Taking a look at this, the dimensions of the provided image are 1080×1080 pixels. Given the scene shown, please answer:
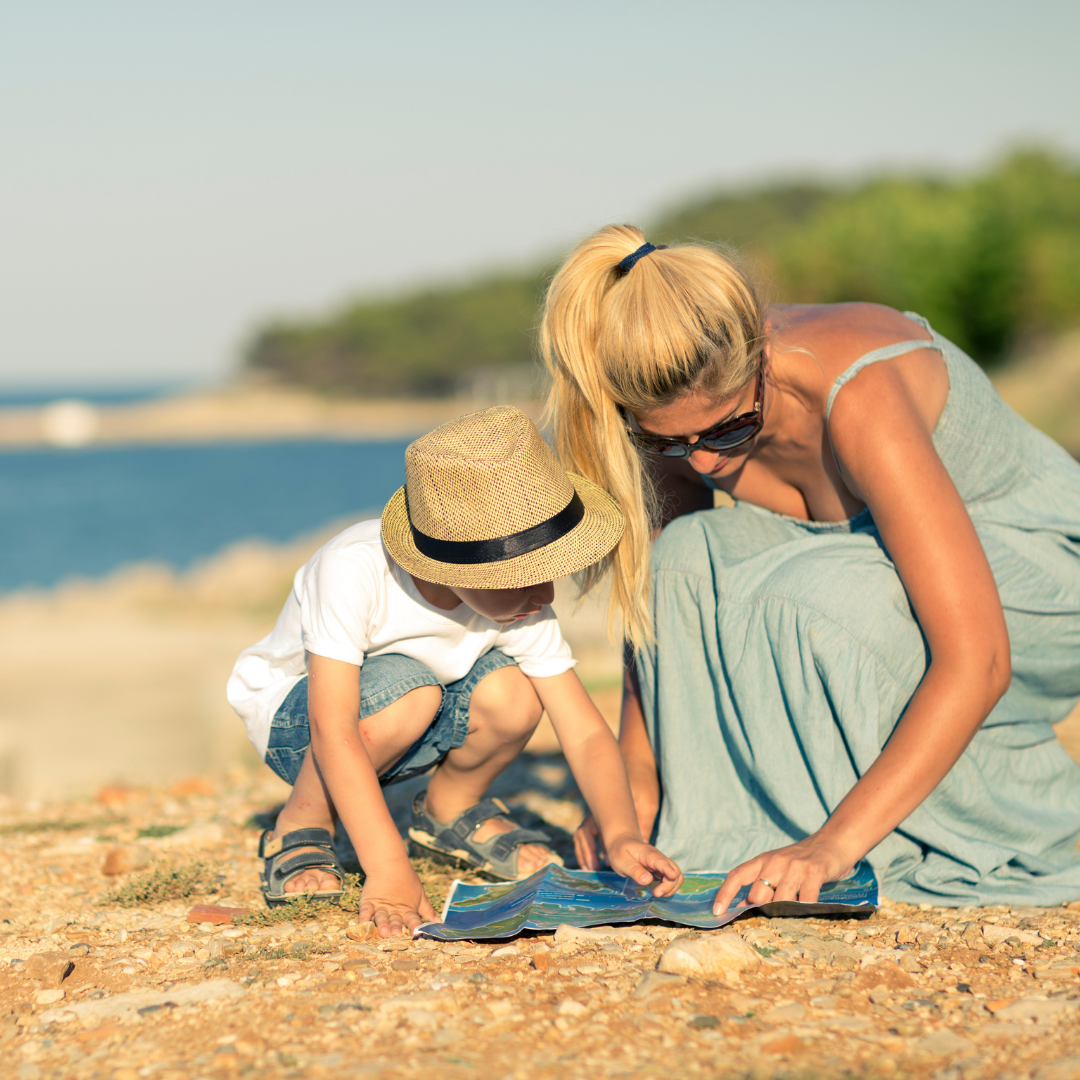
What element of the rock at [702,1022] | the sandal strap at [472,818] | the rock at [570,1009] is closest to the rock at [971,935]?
the rock at [702,1022]

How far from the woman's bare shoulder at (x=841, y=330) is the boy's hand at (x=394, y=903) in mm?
1396

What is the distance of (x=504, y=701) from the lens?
2.52m

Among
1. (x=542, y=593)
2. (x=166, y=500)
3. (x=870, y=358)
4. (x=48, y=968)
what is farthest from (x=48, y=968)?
(x=166, y=500)

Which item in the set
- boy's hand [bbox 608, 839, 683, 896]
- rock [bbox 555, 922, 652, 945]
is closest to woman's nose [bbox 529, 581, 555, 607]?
boy's hand [bbox 608, 839, 683, 896]

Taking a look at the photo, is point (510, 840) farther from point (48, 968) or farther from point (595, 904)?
point (48, 968)

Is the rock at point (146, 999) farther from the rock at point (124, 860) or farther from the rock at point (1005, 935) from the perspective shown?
the rock at point (1005, 935)

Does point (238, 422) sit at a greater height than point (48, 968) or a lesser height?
lesser

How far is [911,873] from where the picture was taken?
2.44 m

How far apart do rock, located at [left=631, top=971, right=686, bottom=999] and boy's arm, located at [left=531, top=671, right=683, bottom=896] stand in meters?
0.38

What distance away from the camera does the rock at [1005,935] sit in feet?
6.85

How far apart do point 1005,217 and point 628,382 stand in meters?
41.1

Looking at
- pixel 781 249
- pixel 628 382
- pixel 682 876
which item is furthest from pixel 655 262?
pixel 781 249

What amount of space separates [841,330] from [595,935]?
1.39m

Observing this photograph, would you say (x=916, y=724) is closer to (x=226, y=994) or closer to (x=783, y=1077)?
(x=783, y=1077)
